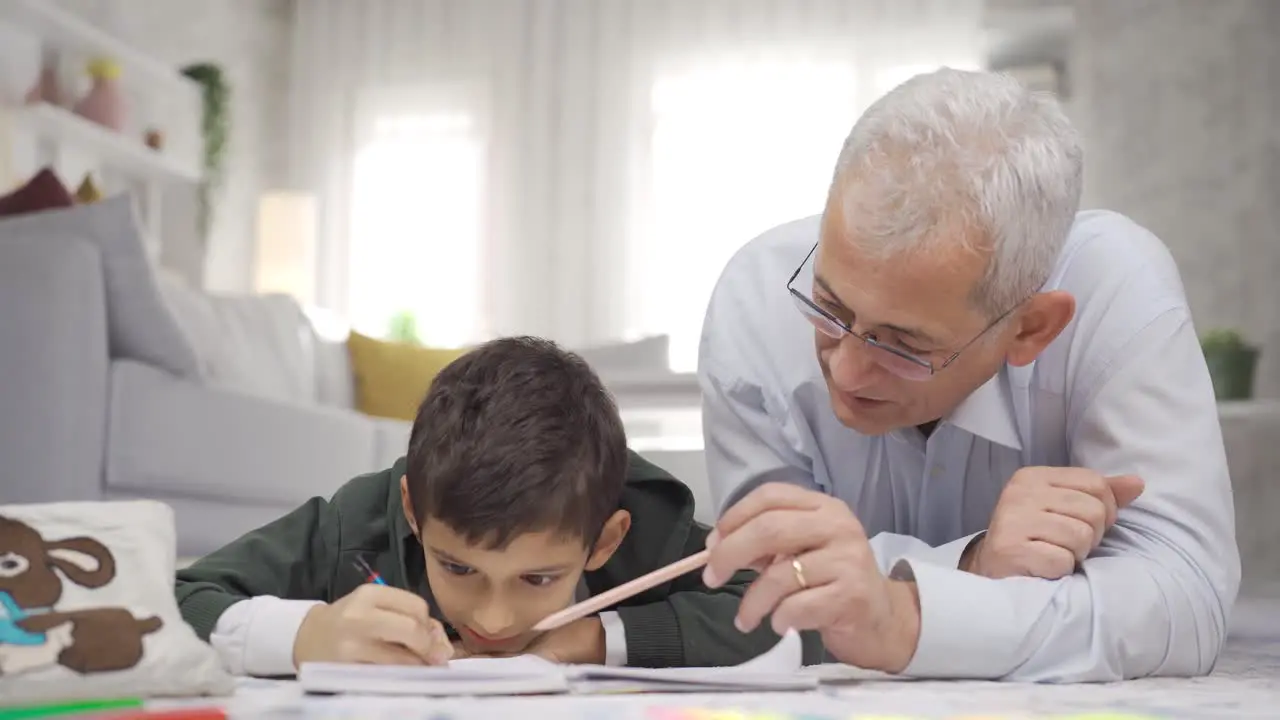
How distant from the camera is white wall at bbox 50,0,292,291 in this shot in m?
6.20

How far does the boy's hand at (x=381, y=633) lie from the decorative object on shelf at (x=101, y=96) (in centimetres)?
496

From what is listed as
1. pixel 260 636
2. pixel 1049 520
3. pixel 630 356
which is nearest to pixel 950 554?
pixel 1049 520

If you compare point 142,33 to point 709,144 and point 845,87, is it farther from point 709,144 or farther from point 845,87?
point 845,87

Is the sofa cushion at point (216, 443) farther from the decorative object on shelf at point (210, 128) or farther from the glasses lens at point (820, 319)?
the decorative object on shelf at point (210, 128)

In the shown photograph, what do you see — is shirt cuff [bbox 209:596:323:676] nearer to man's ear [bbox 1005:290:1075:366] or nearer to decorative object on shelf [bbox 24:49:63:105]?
man's ear [bbox 1005:290:1075:366]

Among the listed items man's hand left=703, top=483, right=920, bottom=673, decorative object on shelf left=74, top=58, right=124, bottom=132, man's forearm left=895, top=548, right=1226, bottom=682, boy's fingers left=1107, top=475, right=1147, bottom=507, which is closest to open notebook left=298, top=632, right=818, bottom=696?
man's hand left=703, top=483, right=920, bottom=673

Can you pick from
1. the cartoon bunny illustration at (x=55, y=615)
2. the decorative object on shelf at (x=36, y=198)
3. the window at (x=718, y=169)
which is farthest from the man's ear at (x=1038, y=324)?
the window at (x=718, y=169)

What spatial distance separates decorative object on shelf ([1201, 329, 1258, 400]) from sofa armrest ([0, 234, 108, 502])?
3418 millimetres

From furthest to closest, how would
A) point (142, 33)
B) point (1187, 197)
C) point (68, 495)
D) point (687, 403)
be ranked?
point (142, 33), point (1187, 197), point (687, 403), point (68, 495)

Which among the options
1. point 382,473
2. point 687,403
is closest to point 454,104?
point 687,403

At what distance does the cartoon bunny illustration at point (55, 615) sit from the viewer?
0.77m

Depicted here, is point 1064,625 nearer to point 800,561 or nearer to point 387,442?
point 800,561

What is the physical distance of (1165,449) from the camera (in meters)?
1.16

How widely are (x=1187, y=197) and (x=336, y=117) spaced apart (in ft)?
14.8
